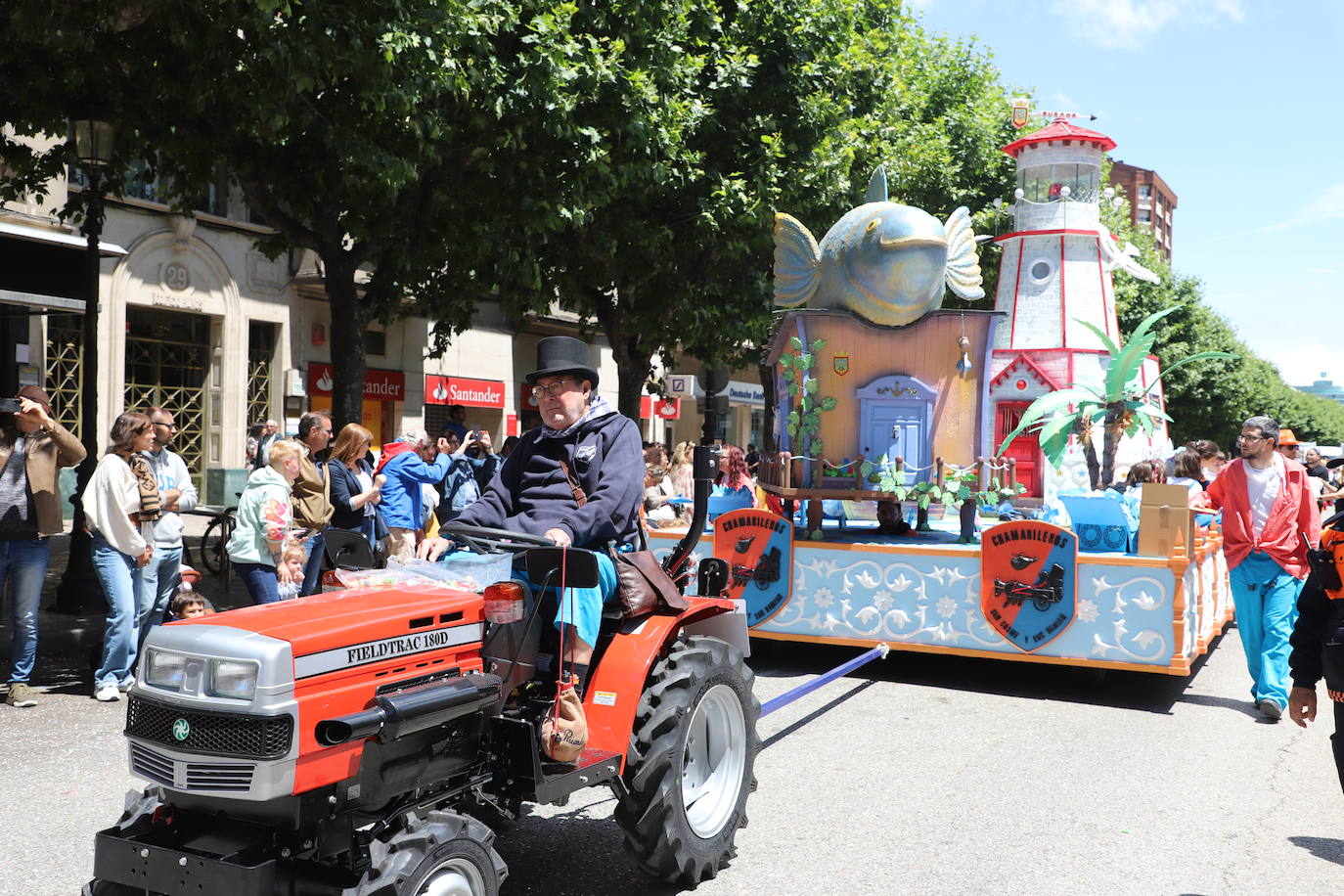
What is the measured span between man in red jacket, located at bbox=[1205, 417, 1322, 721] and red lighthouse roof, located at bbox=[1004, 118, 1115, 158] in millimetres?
11670

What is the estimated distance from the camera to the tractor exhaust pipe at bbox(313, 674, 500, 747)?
9.86 feet

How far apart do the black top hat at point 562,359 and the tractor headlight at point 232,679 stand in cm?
172

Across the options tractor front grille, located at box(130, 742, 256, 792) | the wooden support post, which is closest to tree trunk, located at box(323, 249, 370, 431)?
the wooden support post

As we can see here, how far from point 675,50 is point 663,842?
33.5ft

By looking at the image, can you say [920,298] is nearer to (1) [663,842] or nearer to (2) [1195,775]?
(2) [1195,775]

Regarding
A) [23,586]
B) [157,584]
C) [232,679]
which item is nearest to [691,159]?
[157,584]

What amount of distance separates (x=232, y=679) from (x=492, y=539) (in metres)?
1.07

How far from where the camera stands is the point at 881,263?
332 inches

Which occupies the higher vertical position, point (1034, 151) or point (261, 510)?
point (1034, 151)

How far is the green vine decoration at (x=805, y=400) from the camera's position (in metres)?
8.67

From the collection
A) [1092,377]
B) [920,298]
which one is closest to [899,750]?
[920,298]

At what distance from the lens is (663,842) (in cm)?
394

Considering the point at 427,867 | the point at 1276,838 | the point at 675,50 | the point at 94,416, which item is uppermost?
the point at 675,50

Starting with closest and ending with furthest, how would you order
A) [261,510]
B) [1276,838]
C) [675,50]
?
[1276,838], [261,510], [675,50]
